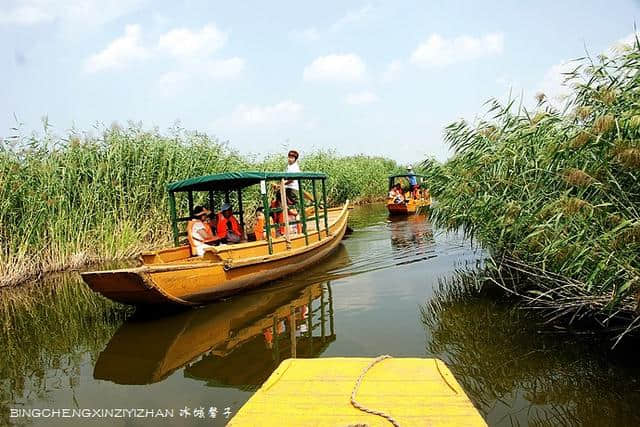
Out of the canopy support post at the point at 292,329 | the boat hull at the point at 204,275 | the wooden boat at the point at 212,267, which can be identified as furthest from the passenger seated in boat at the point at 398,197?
the canopy support post at the point at 292,329

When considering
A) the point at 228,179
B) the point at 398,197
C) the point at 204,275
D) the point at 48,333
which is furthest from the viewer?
the point at 398,197

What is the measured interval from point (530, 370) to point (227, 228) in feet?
17.6

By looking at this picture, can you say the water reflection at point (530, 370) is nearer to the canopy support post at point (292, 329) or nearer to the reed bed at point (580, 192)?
the reed bed at point (580, 192)

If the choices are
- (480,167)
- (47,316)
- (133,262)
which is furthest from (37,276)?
(480,167)

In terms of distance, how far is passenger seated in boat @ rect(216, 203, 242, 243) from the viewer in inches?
324

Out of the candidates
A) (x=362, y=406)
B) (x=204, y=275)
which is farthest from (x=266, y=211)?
(x=362, y=406)

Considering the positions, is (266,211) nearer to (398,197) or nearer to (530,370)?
(530,370)

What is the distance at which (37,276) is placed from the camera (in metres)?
9.41

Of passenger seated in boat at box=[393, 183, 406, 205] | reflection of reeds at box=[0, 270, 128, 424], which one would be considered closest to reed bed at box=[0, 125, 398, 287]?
reflection of reeds at box=[0, 270, 128, 424]

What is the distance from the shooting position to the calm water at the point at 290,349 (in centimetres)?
404

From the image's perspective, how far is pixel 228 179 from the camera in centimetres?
767

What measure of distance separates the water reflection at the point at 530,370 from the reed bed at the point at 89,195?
7221mm

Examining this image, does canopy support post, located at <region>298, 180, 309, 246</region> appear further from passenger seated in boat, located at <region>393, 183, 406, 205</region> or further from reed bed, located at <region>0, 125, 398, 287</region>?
passenger seated in boat, located at <region>393, 183, 406, 205</region>

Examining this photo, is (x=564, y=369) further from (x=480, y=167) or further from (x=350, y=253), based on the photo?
(x=350, y=253)
